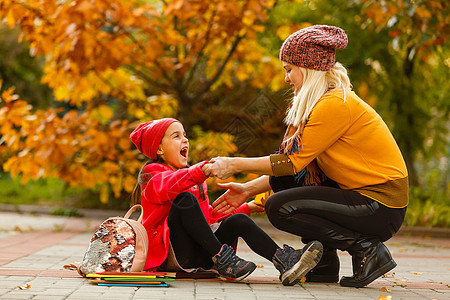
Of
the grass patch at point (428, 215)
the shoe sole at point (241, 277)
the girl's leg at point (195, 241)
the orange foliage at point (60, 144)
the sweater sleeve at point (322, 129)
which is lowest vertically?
the grass patch at point (428, 215)

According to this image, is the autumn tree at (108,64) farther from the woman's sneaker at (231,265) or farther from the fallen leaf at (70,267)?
the woman's sneaker at (231,265)

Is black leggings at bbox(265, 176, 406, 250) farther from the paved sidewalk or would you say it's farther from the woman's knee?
the paved sidewalk

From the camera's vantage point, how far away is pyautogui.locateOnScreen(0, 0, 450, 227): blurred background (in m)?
6.62

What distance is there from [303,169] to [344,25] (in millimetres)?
6686

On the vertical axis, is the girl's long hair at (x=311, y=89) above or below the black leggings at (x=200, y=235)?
above

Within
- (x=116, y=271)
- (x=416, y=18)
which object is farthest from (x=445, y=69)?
(x=116, y=271)

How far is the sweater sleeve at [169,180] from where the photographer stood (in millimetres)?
3252

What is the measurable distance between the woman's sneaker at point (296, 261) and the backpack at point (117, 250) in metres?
0.79

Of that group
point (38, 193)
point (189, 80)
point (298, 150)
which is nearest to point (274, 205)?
point (298, 150)

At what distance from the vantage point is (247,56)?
8.09 metres

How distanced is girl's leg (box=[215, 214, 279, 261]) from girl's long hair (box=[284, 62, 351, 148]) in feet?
2.05

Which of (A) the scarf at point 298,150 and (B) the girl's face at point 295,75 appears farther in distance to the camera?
(B) the girl's face at point 295,75

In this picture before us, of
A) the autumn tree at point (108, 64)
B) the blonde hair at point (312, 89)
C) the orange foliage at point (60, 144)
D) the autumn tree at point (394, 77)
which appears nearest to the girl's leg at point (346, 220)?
the blonde hair at point (312, 89)

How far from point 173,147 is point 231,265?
0.81m
